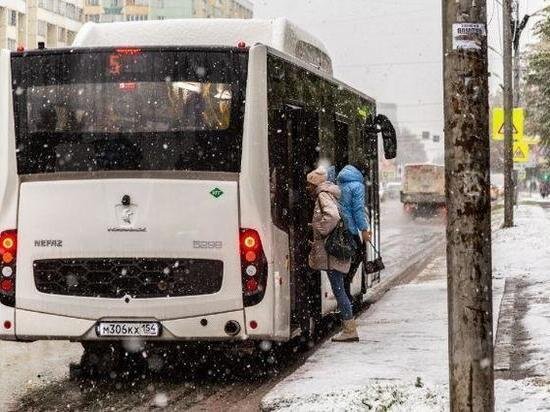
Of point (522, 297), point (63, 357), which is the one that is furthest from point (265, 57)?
point (522, 297)

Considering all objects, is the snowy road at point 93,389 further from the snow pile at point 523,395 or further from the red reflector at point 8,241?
the snow pile at point 523,395

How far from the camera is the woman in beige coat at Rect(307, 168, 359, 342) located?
33.5 feet

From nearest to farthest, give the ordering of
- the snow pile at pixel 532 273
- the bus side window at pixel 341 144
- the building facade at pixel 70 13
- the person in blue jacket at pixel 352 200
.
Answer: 1. the snow pile at pixel 532 273
2. the person in blue jacket at pixel 352 200
3. the bus side window at pixel 341 144
4. the building facade at pixel 70 13

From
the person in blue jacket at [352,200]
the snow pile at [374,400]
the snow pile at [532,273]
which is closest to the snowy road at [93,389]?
the snow pile at [374,400]

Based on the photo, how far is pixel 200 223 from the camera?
867cm

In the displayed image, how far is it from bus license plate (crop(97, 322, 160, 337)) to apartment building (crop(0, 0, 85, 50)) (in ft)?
263

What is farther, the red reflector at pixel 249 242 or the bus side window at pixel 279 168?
the bus side window at pixel 279 168

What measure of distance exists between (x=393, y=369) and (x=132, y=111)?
2.96 meters

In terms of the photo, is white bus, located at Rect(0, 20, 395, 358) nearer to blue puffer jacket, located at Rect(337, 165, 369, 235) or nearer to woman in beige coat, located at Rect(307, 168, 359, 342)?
woman in beige coat, located at Rect(307, 168, 359, 342)

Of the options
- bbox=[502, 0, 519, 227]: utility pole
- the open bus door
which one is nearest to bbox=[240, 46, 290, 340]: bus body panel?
the open bus door

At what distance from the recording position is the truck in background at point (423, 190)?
5519 cm

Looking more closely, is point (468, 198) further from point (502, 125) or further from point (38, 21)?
point (38, 21)

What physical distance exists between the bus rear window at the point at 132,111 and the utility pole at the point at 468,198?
308cm

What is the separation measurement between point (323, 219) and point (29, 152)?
2850 millimetres
